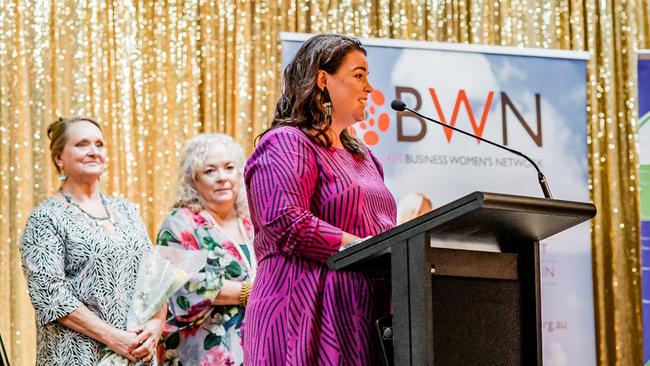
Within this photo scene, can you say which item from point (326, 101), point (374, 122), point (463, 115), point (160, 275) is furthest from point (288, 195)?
point (463, 115)

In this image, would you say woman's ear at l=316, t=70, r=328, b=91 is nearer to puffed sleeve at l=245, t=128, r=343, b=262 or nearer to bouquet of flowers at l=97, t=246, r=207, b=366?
puffed sleeve at l=245, t=128, r=343, b=262

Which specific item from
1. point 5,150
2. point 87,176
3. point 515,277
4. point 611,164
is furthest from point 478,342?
point 611,164

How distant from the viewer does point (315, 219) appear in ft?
7.33

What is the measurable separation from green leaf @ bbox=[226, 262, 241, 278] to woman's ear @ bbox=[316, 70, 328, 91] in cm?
152

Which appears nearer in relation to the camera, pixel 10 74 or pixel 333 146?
pixel 333 146

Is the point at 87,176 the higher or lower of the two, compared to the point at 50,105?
lower

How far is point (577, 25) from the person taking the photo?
6.00 meters

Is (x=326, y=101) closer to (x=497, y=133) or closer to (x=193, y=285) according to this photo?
(x=193, y=285)

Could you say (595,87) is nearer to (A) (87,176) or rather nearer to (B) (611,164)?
(B) (611,164)

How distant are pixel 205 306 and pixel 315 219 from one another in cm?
163

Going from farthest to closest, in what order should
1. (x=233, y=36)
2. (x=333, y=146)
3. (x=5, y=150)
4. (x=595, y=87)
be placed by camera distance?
(x=595, y=87) < (x=233, y=36) < (x=5, y=150) < (x=333, y=146)

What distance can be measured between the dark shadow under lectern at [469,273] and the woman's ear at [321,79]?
1.64ft

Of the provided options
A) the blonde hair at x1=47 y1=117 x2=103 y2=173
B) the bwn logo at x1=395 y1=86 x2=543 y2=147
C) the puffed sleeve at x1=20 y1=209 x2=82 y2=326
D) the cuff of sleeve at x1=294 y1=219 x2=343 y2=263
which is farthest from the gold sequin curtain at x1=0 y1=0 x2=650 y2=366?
the cuff of sleeve at x1=294 y1=219 x2=343 y2=263

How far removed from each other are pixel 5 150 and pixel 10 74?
371 millimetres
